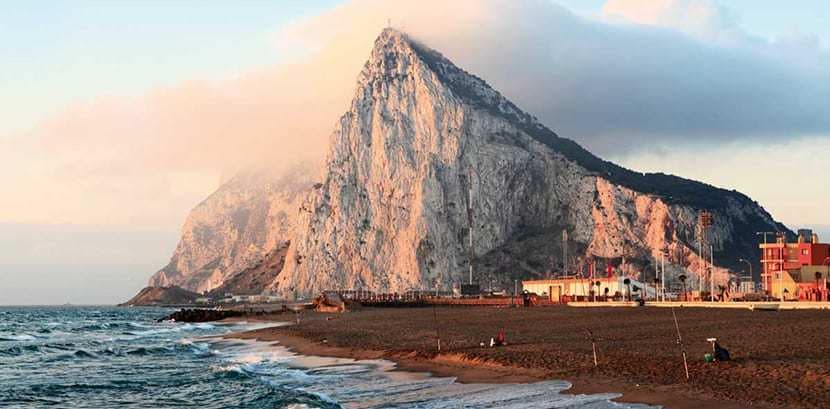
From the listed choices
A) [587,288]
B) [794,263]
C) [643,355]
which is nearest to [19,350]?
[643,355]

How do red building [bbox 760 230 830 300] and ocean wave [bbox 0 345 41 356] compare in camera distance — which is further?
red building [bbox 760 230 830 300]

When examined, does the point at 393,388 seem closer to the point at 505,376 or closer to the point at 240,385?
the point at 505,376

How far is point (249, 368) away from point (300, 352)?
8.46 meters

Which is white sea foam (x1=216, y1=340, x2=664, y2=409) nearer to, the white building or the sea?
the sea

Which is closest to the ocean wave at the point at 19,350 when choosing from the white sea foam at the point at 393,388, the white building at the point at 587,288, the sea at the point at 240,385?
the sea at the point at 240,385

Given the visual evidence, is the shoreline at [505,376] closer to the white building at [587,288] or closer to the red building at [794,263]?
the red building at [794,263]


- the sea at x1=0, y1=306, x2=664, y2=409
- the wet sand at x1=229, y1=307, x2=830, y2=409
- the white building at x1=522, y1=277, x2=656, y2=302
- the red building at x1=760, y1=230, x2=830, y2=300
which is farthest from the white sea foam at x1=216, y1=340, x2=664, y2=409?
the white building at x1=522, y1=277, x2=656, y2=302

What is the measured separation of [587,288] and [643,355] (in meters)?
105

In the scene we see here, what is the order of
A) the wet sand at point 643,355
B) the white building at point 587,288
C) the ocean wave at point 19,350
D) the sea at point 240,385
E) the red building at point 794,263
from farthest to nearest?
the white building at point 587,288, the red building at point 794,263, the ocean wave at point 19,350, the sea at point 240,385, the wet sand at point 643,355

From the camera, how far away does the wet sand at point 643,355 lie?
2377cm

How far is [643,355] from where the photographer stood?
110ft

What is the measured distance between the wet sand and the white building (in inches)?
2556

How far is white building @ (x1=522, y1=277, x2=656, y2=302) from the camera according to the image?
127 meters

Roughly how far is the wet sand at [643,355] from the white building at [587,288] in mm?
64925
